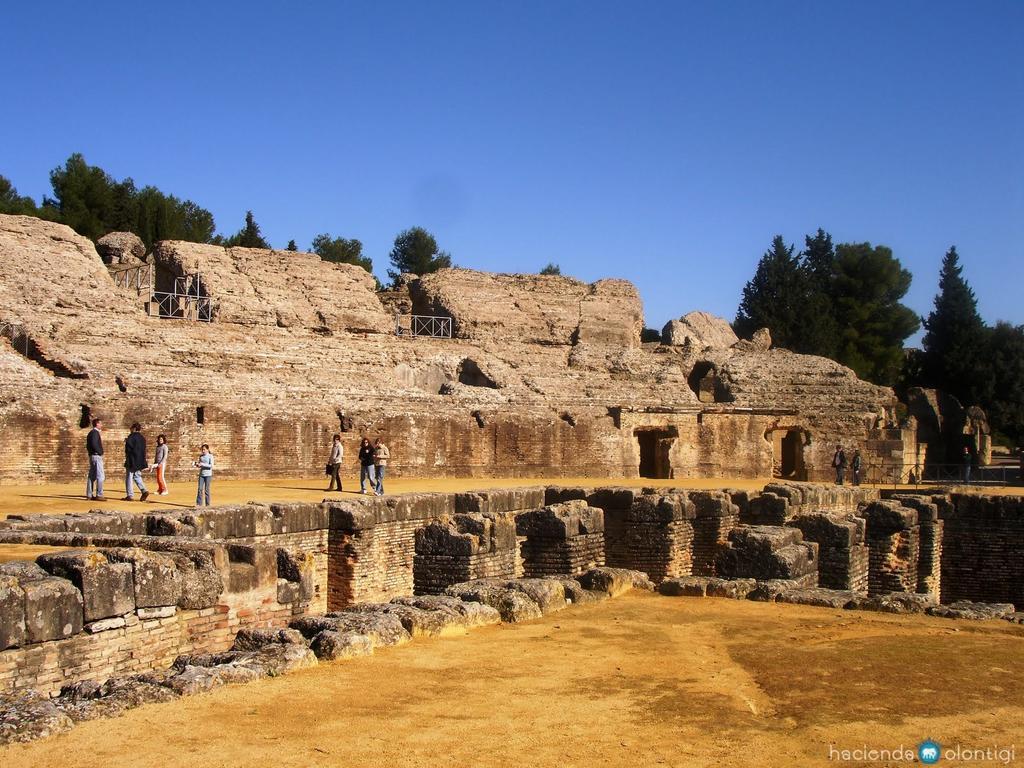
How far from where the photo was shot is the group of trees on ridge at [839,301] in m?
44.4

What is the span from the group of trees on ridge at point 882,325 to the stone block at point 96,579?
47.3 m

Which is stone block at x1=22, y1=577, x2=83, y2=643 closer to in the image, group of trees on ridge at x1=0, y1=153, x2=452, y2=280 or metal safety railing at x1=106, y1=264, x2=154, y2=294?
metal safety railing at x1=106, y1=264, x2=154, y2=294

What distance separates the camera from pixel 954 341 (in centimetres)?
5075

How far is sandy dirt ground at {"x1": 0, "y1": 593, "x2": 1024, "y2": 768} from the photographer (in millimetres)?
5340

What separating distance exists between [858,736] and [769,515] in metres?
10.8

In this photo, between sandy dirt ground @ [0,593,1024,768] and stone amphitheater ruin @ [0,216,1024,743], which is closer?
sandy dirt ground @ [0,593,1024,768]

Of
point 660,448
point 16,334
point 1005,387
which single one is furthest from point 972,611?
point 1005,387

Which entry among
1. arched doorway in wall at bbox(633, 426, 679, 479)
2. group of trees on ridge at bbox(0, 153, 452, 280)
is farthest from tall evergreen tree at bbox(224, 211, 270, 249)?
arched doorway in wall at bbox(633, 426, 679, 479)

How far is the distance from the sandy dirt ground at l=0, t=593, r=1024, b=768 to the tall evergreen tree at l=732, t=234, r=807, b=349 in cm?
4527

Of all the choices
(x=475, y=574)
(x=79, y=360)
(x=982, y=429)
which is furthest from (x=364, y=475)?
(x=982, y=429)

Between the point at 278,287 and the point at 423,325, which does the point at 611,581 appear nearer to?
the point at 278,287

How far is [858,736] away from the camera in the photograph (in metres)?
5.80

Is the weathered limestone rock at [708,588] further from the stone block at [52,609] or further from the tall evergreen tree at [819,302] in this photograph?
the tall evergreen tree at [819,302]

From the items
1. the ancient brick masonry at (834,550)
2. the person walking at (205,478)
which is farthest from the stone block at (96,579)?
the ancient brick masonry at (834,550)
